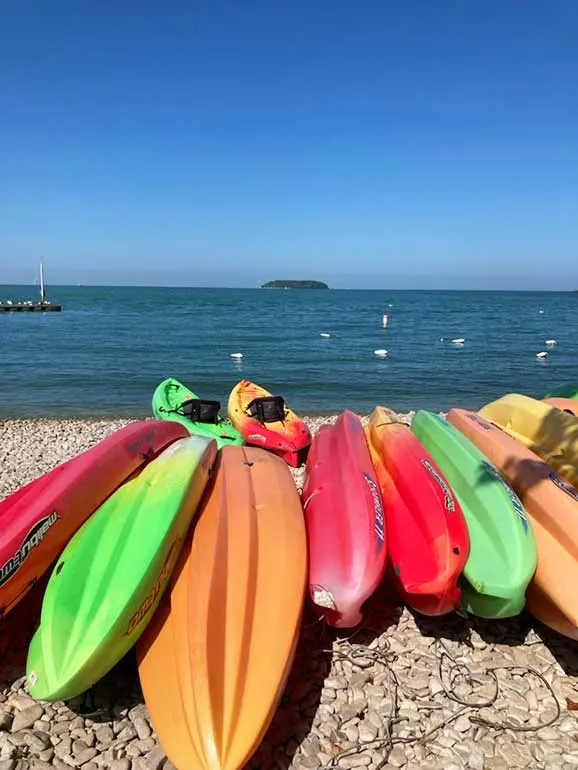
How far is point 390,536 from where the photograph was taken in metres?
5.00

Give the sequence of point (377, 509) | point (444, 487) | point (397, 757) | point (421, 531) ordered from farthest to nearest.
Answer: point (444, 487)
point (377, 509)
point (421, 531)
point (397, 757)

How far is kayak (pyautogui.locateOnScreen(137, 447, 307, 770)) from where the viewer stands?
127 inches

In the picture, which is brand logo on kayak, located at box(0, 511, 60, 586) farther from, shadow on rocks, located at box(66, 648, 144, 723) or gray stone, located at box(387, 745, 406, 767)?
gray stone, located at box(387, 745, 406, 767)

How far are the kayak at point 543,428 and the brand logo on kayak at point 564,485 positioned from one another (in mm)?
499

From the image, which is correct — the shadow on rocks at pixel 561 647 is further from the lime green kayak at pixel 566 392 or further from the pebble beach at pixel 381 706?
the lime green kayak at pixel 566 392

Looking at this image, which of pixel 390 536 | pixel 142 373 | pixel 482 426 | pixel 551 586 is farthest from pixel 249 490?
pixel 142 373

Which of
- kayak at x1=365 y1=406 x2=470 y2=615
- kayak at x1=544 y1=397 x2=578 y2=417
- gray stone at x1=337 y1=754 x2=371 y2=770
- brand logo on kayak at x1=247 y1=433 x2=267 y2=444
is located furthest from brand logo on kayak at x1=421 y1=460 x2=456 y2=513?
brand logo on kayak at x1=247 y1=433 x2=267 y2=444

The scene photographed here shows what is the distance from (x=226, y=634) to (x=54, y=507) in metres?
1.93

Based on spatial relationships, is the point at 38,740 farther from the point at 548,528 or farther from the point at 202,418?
the point at 202,418

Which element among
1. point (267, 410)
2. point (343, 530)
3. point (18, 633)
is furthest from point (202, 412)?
point (18, 633)

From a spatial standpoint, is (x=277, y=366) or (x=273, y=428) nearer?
(x=273, y=428)

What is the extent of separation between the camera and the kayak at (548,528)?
167 inches

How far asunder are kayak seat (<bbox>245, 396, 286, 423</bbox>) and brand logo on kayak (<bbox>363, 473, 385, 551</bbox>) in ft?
14.7

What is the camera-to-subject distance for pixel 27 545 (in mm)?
4309
